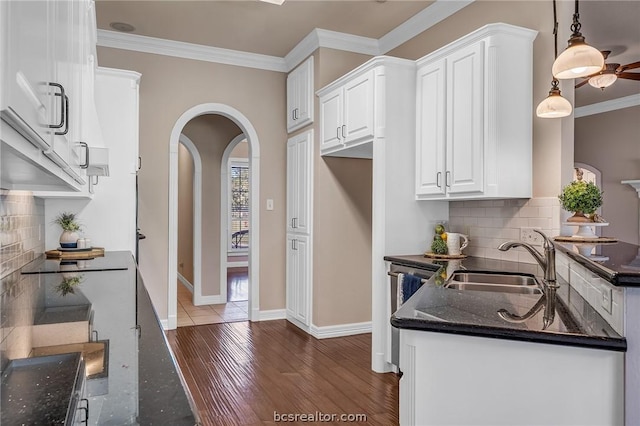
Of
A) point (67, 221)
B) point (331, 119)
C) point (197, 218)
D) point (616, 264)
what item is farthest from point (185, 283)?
point (616, 264)

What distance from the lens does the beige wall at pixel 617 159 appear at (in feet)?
20.4

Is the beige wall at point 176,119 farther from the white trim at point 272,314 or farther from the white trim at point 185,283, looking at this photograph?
the white trim at point 185,283

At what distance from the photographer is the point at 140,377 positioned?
33.2 inches

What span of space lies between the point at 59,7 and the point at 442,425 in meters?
1.61

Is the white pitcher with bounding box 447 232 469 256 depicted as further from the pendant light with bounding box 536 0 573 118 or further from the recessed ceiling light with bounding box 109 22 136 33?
the recessed ceiling light with bounding box 109 22 136 33

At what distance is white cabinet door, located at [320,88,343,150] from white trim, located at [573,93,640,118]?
450cm

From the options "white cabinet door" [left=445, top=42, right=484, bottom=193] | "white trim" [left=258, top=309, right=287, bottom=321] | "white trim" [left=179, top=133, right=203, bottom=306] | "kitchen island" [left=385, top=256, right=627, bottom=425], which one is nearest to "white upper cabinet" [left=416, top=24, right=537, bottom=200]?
"white cabinet door" [left=445, top=42, right=484, bottom=193]

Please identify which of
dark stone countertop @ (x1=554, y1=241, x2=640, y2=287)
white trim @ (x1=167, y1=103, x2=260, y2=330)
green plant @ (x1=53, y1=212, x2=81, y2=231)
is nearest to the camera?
dark stone countertop @ (x1=554, y1=241, x2=640, y2=287)

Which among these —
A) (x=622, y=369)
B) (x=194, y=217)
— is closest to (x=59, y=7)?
(x=622, y=369)

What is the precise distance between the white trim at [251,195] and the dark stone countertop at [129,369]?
2.73 metres

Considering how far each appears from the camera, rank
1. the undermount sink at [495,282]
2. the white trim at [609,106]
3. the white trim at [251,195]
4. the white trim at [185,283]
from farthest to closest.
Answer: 1. the white trim at [185,283]
2. the white trim at [609,106]
3. the white trim at [251,195]
4. the undermount sink at [495,282]

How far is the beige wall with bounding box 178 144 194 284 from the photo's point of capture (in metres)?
7.00

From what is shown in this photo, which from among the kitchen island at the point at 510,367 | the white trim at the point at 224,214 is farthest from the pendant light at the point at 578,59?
the white trim at the point at 224,214

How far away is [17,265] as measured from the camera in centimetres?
237
